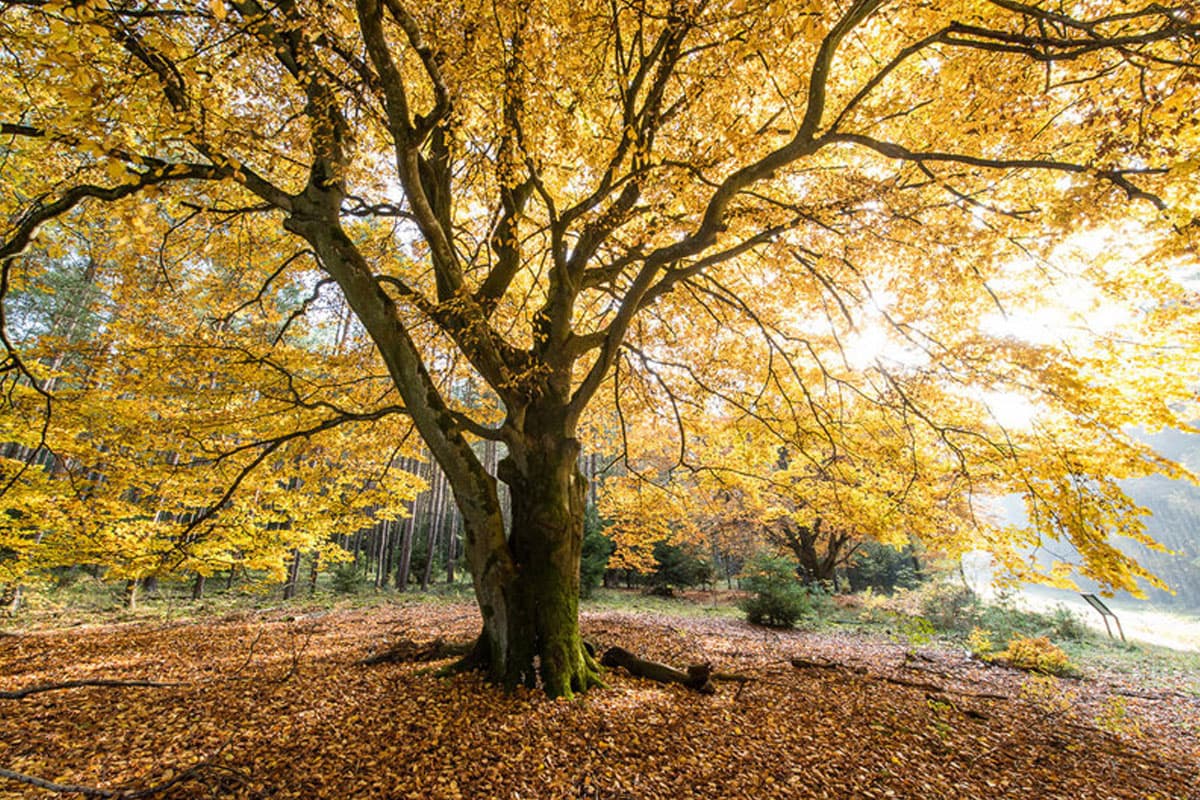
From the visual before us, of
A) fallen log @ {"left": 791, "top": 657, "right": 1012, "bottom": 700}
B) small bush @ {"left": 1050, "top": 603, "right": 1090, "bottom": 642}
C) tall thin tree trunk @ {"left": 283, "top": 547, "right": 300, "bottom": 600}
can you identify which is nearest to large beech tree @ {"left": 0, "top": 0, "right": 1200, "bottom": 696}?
fallen log @ {"left": 791, "top": 657, "right": 1012, "bottom": 700}

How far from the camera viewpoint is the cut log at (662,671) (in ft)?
17.0

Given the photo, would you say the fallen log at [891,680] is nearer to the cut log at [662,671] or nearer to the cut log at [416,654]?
the cut log at [662,671]

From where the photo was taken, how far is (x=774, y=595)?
12.1 meters

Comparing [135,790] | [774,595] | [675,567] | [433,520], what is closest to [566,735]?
[135,790]

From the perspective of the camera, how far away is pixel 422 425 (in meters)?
4.75

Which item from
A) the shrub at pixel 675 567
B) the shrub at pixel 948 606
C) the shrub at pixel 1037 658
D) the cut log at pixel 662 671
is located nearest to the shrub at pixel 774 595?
the shrub at pixel 948 606

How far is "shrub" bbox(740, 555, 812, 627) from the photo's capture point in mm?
12031

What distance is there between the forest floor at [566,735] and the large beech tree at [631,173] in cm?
90

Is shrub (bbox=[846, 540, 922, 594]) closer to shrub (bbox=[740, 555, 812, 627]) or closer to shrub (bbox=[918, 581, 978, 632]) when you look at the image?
shrub (bbox=[918, 581, 978, 632])

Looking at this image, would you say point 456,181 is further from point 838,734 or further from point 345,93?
point 838,734

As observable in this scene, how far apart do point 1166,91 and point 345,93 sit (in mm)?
6939

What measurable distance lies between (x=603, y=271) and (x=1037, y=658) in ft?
31.7

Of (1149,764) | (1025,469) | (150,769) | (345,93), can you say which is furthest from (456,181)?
(1149,764)

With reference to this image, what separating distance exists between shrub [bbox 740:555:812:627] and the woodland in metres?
4.42
